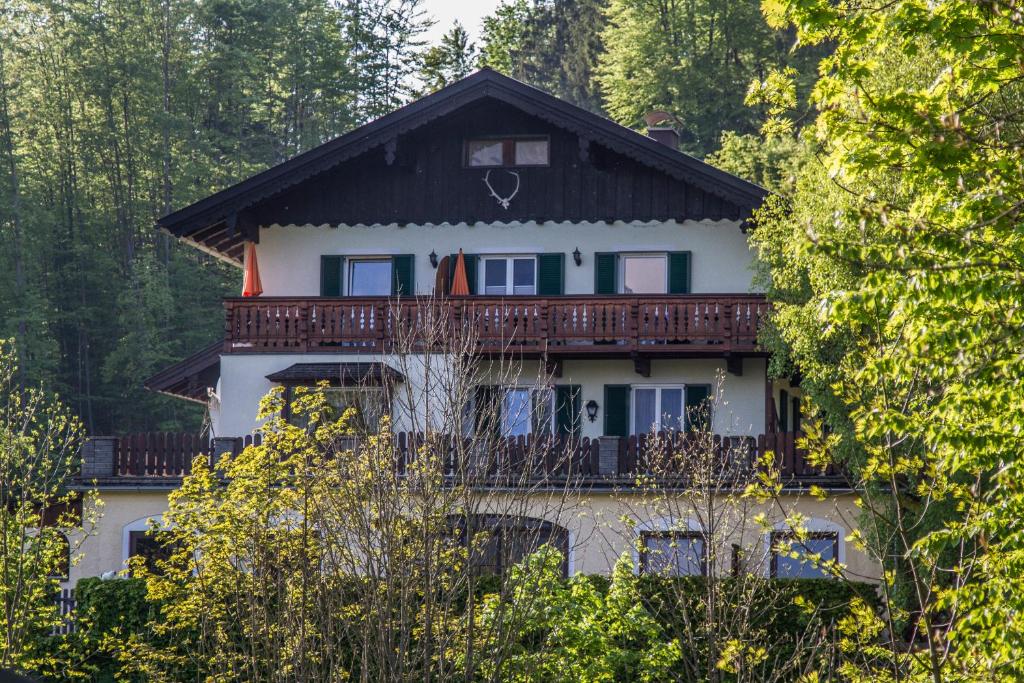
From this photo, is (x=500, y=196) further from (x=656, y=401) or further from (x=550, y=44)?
(x=550, y=44)

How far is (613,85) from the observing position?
188ft

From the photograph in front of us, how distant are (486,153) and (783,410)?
22.5ft

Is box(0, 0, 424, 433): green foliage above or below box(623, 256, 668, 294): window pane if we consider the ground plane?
above

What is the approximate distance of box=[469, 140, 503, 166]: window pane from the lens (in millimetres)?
32094

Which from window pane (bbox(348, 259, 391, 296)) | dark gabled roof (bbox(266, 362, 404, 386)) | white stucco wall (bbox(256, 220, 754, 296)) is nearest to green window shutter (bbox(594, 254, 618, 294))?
white stucco wall (bbox(256, 220, 754, 296))

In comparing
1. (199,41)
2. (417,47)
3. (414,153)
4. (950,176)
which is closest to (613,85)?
(417,47)

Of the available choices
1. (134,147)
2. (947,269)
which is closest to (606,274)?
(947,269)

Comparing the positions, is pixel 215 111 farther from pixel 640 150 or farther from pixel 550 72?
pixel 640 150

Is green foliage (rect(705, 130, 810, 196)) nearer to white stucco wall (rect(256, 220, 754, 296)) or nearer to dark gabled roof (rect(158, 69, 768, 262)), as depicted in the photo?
white stucco wall (rect(256, 220, 754, 296))

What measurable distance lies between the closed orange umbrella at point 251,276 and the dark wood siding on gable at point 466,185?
569mm

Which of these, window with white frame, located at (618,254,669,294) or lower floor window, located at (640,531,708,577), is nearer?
lower floor window, located at (640,531,708,577)

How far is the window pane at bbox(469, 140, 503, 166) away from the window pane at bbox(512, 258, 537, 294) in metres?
1.80

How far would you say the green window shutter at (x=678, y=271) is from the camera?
102 feet

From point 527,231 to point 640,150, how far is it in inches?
99.2
